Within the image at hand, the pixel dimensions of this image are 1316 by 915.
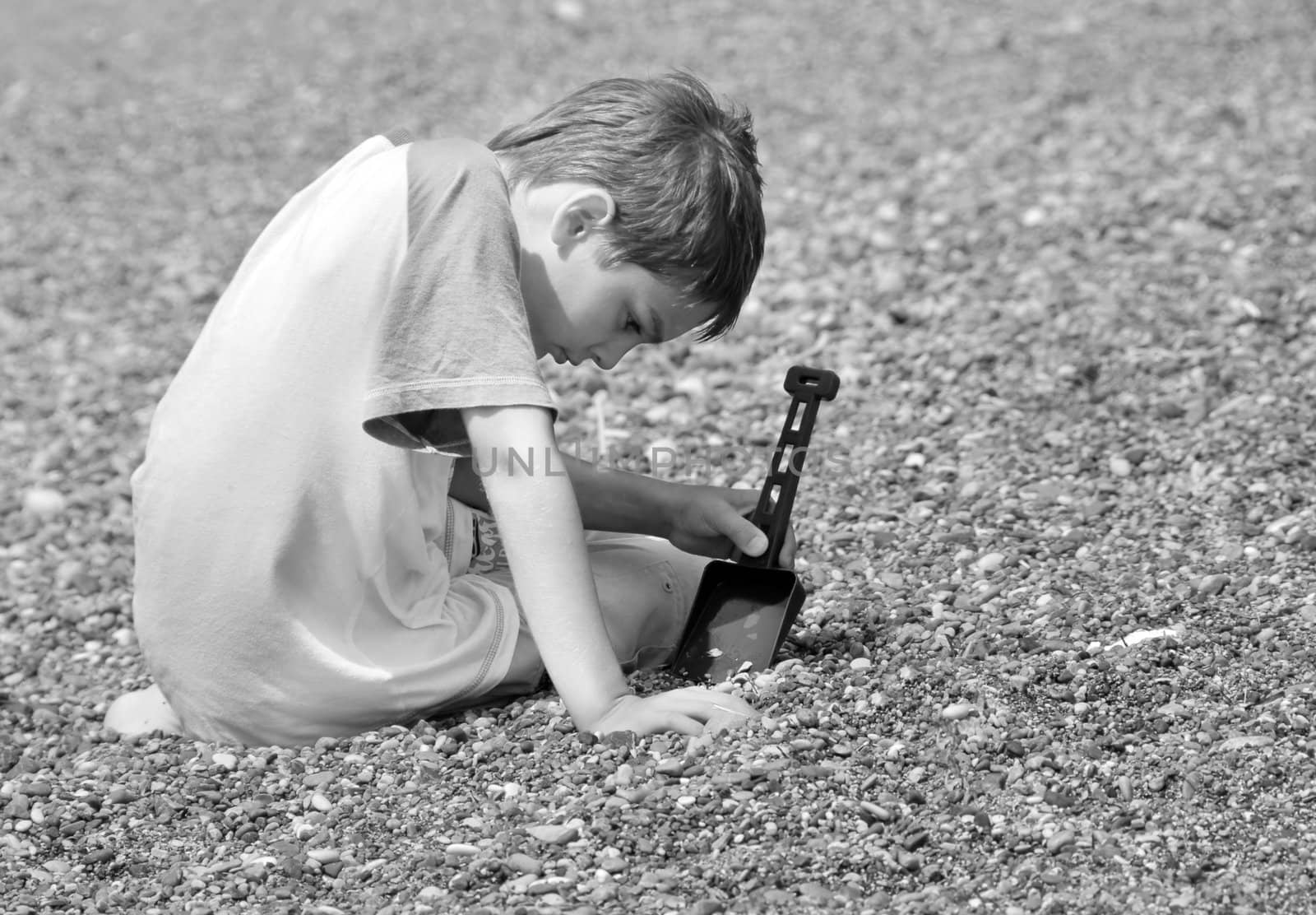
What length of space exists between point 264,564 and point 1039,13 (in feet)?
22.1

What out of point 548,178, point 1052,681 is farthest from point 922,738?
point 548,178

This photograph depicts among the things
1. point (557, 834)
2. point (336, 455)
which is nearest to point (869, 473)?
point (336, 455)

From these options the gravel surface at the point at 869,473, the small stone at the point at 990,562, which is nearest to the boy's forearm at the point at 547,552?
the gravel surface at the point at 869,473

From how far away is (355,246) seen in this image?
2682 millimetres

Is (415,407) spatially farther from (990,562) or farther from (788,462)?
(990,562)

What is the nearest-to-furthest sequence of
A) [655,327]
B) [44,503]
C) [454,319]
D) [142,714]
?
[454,319] < [655,327] < [142,714] < [44,503]

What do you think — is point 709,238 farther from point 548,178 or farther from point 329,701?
point 329,701

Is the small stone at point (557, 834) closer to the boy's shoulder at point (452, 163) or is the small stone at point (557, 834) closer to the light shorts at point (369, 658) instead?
the light shorts at point (369, 658)

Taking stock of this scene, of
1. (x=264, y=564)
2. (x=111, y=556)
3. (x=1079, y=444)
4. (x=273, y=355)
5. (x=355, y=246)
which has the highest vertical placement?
(x=355, y=246)

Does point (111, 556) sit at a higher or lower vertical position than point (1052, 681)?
lower

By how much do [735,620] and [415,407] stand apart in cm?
89

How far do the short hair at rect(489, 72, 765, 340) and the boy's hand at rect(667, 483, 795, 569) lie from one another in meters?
0.47

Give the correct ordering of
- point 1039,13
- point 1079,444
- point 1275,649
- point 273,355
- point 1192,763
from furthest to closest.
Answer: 1. point 1039,13
2. point 1079,444
3. point 1275,649
4. point 273,355
5. point 1192,763

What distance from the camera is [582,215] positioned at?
2.73m
